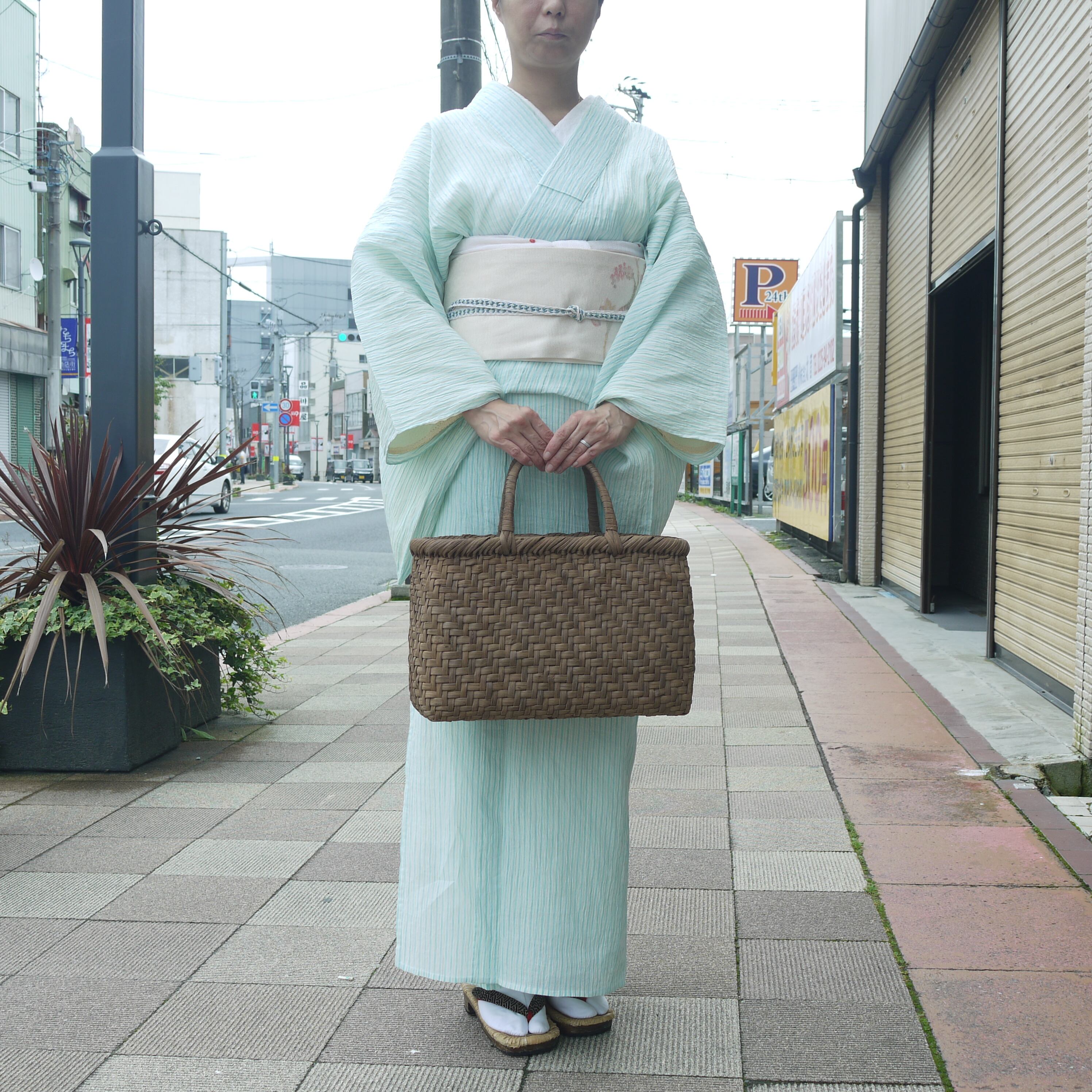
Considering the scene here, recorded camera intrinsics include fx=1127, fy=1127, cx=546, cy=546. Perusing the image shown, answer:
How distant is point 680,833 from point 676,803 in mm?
298

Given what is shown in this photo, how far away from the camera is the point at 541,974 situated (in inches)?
75.4

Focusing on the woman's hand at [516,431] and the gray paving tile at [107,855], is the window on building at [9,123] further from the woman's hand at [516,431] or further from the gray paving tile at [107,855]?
the woman's hand at [516,431]

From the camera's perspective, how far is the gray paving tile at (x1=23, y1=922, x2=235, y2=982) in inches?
89.0

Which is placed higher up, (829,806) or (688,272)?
(688,272)

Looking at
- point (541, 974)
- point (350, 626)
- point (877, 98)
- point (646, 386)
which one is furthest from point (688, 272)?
point (877, 98)

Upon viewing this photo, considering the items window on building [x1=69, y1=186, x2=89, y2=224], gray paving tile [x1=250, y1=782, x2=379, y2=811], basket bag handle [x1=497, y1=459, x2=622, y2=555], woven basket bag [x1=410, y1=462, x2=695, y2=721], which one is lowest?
gray paving tile [x1=250, y1=782, x2=379, y2=811]

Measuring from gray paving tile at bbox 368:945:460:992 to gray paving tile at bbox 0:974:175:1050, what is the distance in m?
0.39

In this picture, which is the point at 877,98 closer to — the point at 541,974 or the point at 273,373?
the point at 541,974

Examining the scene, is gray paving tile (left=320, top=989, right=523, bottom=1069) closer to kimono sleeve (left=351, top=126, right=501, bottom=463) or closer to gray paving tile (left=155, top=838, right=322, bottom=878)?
gray paving tile (left=155, top=838, right=322, bottom=878)

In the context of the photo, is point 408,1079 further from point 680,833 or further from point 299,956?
point 680,833

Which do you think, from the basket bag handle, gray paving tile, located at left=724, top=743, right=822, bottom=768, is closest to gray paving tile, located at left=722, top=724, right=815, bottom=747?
gray paving tile, located at left=724, top=743, right=822, bottom=768

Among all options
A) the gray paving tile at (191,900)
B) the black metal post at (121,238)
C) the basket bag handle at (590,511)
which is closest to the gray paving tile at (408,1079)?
the gray paving tile at (191,900)

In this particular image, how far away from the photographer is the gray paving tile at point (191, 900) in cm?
255

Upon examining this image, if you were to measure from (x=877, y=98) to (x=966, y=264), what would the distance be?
9.90 ft
